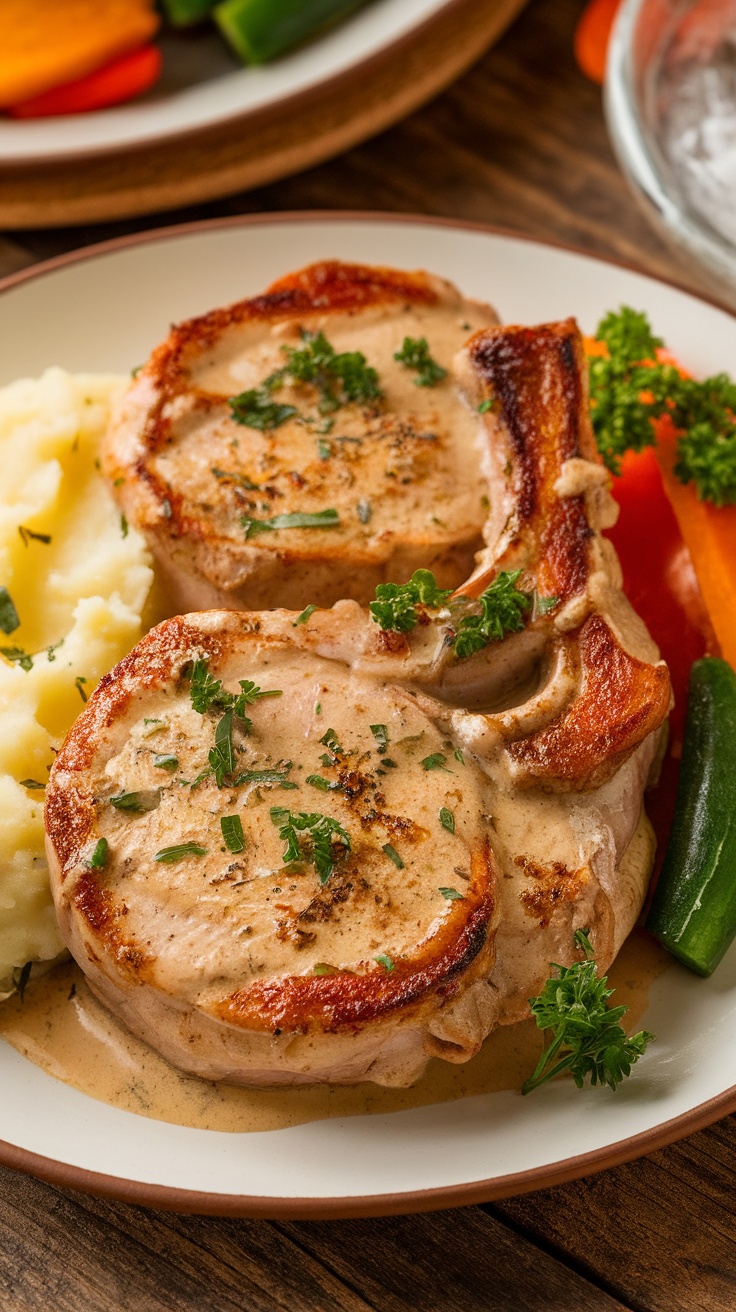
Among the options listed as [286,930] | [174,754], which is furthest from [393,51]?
[286,930]

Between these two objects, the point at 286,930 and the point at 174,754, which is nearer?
the point at 286,930

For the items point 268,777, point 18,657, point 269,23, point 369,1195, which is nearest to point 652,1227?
point 369,1195

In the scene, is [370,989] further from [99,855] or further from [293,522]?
[293,522]

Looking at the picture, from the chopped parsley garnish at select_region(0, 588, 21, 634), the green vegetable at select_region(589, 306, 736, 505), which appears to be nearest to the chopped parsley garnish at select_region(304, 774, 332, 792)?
the chopped parsley garnish at select_region(0, 588, 21, 634)

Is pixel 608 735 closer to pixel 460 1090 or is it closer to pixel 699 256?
pixel 460 1090

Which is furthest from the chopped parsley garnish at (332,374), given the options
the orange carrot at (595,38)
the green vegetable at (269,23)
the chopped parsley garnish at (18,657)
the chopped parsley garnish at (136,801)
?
the orange carrot at (595,38)

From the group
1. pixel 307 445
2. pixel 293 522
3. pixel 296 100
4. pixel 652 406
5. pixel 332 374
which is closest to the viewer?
pixel 293 522

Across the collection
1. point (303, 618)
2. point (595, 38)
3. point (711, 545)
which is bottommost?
point (303, 618)
